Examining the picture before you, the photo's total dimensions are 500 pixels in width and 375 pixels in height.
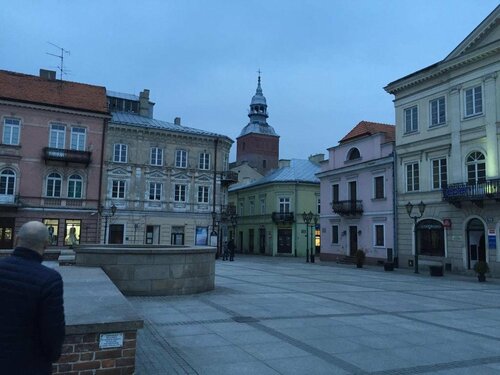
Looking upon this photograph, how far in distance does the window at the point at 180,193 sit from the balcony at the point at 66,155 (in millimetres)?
8851

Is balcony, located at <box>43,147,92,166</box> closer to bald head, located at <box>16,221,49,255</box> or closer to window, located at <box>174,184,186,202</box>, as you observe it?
window, located at <box>174,184,186,202</box>

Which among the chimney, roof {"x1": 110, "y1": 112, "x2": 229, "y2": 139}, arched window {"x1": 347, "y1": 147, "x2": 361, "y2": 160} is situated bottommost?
arched window {"x1": 347, "y1": 147, "x2": 361, "y2": 160}

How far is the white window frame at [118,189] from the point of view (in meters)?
40.8

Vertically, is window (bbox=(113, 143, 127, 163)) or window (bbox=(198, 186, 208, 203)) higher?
window (bbox=(113, 143, 127, 163))

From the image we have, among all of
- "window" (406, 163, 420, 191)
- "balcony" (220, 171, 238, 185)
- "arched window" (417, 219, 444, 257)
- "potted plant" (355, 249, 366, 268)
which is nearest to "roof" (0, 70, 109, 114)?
"balcony" (220, 171, 238, 185)

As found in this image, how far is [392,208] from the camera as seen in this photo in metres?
32.4

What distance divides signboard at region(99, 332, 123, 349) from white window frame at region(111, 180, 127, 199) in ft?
122

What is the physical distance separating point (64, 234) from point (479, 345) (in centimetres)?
3478

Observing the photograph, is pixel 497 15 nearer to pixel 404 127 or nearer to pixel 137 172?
pixel 404 127

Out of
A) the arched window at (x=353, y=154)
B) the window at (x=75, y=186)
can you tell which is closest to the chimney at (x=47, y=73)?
the window at (x=75, y=186)

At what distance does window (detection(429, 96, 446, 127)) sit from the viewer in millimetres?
28936

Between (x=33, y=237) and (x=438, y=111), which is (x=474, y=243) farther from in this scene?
(x=33, y=237)

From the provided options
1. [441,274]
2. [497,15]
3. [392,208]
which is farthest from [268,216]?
[497,15]

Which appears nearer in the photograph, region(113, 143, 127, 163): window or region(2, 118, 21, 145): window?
region(2, 118, 21, 145): window
